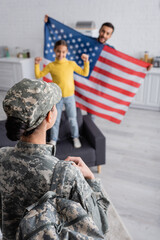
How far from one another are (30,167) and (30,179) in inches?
1.5

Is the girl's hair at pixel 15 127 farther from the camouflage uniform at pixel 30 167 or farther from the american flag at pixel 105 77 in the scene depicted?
the american flag at pixel 105 77

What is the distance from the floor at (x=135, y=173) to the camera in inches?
75.6

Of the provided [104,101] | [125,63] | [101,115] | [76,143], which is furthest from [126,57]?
[76,143]

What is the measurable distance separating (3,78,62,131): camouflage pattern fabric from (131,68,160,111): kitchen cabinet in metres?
3.39

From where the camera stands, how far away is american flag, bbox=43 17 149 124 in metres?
2.35

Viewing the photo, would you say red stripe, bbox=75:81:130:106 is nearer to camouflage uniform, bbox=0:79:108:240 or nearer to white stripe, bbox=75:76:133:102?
white stripe, bbox=75:76:133:102

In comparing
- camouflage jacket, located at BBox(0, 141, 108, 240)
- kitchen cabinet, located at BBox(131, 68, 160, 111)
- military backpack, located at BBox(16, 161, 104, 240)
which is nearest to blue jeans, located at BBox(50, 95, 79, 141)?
camouflage jacket, located at BBox(0, 141, 108, 240)

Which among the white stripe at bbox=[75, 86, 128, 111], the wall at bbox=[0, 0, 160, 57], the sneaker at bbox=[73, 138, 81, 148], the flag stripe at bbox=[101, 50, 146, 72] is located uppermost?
the wall at bbox=[0, 0, 160, 57]

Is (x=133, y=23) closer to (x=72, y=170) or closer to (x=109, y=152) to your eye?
(x=109, y=152)

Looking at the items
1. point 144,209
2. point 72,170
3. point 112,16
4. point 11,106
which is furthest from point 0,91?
point 112,16

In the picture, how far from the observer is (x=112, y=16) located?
3.91 metres

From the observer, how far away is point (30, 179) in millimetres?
702

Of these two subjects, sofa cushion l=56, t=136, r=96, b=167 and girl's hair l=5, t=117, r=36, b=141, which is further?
sofa cushion l=56, t=136, r=96, b=167

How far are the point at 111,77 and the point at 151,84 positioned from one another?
1689mm
